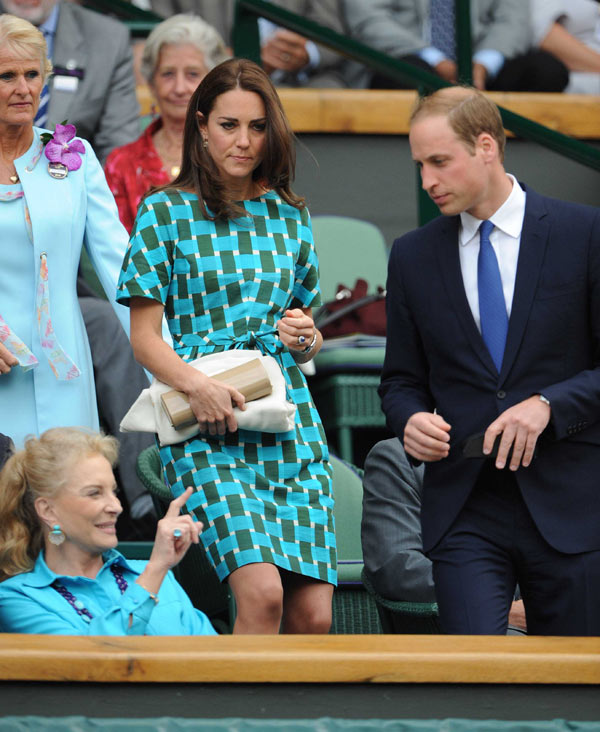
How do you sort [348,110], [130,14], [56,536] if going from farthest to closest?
1. [130,14]
2. [348,110]
3. [56,536]

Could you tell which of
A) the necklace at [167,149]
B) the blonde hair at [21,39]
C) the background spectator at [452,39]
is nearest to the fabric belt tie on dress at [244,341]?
the blonde hair at [21,39]

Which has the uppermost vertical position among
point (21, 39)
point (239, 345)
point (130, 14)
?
point (21, 39)

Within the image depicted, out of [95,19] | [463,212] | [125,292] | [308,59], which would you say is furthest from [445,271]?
[308,59]

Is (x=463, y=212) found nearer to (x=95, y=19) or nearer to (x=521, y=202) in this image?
(x=521, y=202)

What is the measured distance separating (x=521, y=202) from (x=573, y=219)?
0.12 m

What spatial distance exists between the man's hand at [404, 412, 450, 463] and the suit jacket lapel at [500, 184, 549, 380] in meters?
0.17

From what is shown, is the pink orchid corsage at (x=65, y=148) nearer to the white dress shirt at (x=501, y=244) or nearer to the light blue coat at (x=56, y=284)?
the light blue coat at (x=56, y=284)

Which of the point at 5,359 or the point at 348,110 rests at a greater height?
the point at 348,110

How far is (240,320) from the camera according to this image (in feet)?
10.7

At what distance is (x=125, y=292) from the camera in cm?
321

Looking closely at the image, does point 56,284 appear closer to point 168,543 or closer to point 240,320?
point 240,320

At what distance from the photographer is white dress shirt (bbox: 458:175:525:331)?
3.01 m

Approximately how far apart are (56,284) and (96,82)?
220 cm

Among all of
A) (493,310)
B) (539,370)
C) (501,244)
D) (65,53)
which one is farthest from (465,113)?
(65,53)
